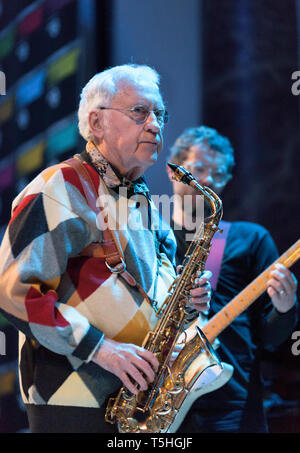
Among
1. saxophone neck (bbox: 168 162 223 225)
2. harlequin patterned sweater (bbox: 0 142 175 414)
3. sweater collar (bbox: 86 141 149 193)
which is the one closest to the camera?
harlequin patterned sweater (bbox: 0 142 175 414)

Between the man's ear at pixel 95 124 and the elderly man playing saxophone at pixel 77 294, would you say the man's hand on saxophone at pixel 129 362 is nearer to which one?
the elderly man playing saxophone at pixel 77 294

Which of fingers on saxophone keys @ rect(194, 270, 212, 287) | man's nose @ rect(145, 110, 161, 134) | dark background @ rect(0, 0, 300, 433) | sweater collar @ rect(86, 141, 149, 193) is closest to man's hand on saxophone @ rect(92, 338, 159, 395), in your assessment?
fingers on saxophone keys @ rect(194, 270, 212, 287)

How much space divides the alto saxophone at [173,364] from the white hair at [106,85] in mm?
303

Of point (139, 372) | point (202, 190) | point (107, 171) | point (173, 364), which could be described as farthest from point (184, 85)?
point (139, 372)

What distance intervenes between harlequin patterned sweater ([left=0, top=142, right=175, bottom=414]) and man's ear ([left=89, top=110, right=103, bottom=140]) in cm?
20

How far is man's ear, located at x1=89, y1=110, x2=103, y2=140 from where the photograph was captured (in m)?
1.76

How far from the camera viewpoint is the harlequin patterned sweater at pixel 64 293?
1.42 meters

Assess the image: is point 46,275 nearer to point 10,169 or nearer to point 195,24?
point 10,169

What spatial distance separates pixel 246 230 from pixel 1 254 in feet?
4.72

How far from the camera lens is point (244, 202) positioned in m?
3.09

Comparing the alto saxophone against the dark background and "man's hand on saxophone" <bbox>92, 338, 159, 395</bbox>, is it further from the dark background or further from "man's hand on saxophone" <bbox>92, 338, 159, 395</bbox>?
the dark background

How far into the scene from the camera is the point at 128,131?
1713 millimetres

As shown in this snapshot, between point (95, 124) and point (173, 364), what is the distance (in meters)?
0.79
